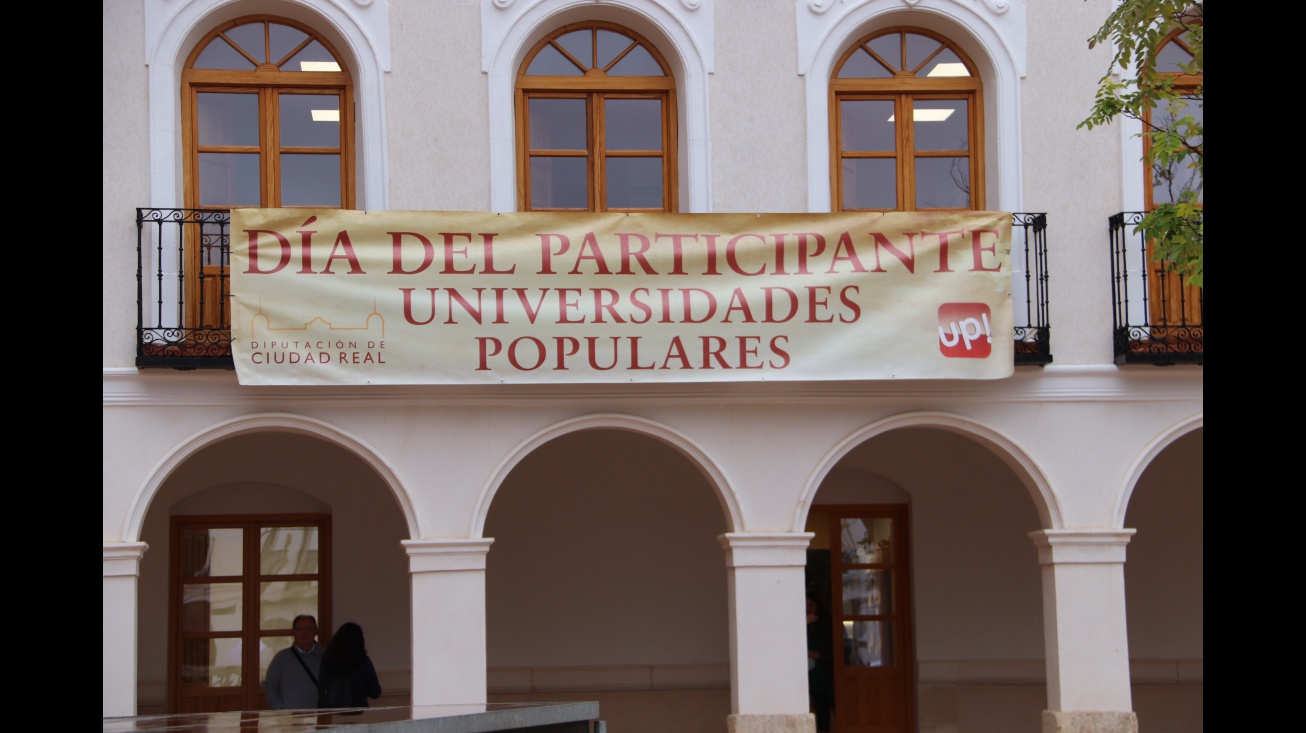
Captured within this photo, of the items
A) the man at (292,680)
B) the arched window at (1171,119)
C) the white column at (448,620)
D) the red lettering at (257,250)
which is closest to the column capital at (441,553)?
the white column at (448,620)

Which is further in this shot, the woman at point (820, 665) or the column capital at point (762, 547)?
the woman at point (820, 665)

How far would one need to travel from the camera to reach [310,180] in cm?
1201

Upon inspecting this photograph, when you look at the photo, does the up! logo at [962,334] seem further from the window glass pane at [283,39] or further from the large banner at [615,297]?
the window glass pane at [283,39]

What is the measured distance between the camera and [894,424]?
463 inches

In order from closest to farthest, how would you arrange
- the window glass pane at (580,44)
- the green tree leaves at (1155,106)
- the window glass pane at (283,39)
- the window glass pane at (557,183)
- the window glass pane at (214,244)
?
the green tree leaves at (1155,106), the window glass pane at (214,244), the window glass pane at (283,39), the window glass pane at (557,183), the window glass pane at (580,44)

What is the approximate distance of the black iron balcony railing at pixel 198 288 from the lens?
36.6 ft

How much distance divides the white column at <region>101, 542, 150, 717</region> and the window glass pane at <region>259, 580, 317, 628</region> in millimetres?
2403

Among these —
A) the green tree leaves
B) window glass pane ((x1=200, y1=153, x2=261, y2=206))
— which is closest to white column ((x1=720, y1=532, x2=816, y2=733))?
the green tree leaves

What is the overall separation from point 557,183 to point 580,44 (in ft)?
3.43

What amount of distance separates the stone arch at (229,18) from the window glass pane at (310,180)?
268 mm

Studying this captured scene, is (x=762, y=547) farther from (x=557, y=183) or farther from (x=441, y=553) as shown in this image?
(x=557, y=183)

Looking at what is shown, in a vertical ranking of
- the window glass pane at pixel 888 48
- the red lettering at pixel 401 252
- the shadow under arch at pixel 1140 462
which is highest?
the window glass pane at pixel 888 48

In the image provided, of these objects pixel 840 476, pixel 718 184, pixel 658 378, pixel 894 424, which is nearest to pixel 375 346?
pixel 658 378

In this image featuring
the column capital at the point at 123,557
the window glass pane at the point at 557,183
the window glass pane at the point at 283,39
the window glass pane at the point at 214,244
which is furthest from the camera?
the window glass pane at the point at 557,183
